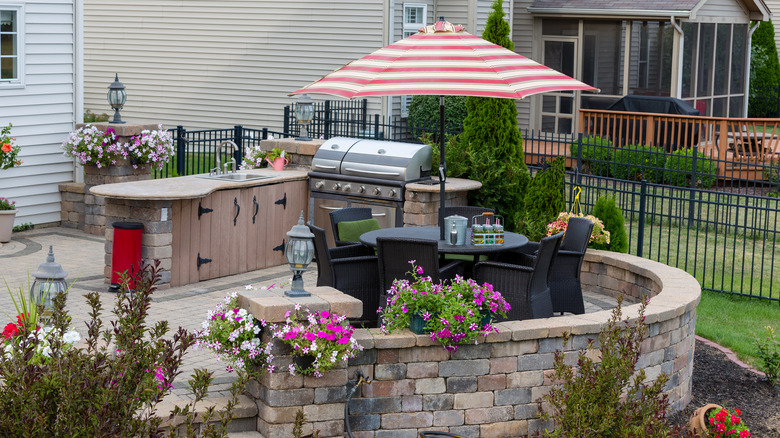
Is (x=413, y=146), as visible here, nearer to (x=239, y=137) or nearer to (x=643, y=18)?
(x=239, y=137)

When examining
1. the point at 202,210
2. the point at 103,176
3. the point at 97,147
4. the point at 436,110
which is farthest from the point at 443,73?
the point at 436,110

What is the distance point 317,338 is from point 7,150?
7.10 metres

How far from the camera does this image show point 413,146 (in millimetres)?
10352

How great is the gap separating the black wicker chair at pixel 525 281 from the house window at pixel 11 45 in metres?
7.06

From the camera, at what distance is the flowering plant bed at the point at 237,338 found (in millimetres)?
5645

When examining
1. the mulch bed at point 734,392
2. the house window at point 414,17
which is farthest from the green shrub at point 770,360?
the house window at point 414,17

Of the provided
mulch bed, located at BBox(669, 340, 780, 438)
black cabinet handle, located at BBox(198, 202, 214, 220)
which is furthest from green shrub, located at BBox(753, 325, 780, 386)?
black cabinet handle, located at BBox(198, 202, 214, 220)

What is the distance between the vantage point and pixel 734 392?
299 inches

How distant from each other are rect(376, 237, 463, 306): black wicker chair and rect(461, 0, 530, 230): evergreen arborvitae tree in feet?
11.8

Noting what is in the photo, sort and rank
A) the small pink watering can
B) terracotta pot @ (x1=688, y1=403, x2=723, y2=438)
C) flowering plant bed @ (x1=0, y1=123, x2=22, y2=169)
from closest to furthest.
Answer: terracotta pot @ (x1=688, y1=403, x2=723, y2=438) → the small pink watering can → flowering plant bed @ (x1=0, y1=123, x2=22, y2=169)

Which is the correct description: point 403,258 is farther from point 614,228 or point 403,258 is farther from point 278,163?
point 278,163

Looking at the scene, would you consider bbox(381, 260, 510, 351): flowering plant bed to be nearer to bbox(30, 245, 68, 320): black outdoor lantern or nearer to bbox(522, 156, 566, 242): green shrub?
bbox(30, 245, 68, 320): black outdoor lantern

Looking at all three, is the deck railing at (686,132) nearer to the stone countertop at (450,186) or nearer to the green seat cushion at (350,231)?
the stone countertop at (450,186)

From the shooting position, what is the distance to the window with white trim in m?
17.9
